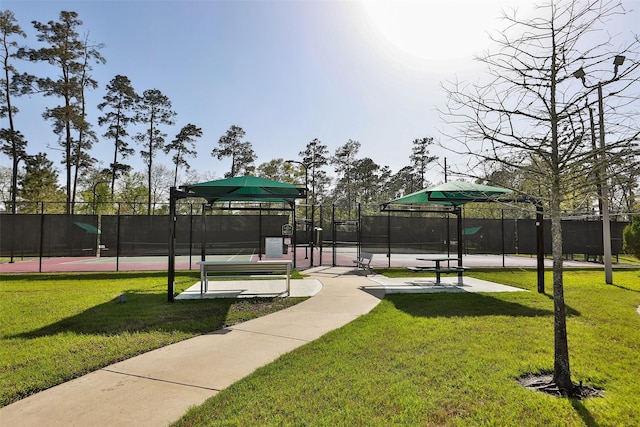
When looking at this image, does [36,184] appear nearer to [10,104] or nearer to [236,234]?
[10,104]

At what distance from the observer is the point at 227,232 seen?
62.4ft

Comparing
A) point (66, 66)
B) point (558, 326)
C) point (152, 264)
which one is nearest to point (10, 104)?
point (66, 66)

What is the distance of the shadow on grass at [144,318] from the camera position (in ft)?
17.3

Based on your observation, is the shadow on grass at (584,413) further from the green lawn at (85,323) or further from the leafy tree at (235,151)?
the leafy tree at (235,151)

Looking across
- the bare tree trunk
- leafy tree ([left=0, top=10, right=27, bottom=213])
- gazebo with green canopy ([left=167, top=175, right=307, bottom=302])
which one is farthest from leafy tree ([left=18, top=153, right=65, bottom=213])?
the bare tree trunk

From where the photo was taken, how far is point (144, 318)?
5.95 meters

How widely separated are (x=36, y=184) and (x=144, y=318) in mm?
30699

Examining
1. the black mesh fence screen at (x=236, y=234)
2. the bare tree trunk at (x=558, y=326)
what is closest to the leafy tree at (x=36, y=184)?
the black mesh fence screen at (x=236, y=234)

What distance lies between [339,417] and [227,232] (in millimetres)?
17098

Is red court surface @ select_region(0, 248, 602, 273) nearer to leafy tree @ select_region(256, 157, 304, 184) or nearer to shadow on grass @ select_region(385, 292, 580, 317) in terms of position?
shadow on grass @ select_region(385, 292, 580, 317)

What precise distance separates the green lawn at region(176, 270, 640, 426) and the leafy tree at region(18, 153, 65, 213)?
105 feet

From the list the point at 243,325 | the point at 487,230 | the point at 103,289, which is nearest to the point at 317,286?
the point at 243,325

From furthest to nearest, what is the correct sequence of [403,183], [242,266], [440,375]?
[403,183] < [242,266] < [440,375]

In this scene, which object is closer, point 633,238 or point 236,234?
point 633,238
